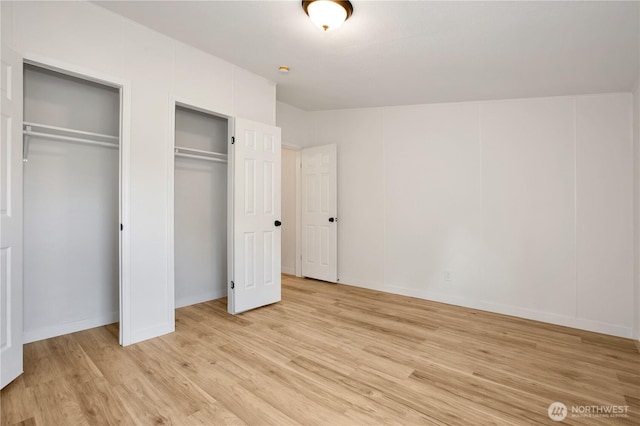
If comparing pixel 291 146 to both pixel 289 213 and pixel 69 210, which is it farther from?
pixel 69 210

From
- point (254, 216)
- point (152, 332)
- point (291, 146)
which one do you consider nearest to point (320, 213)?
point (291, 146)

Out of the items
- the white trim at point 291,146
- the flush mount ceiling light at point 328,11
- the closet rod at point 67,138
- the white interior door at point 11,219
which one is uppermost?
the flush mount ceiling light at point 328,11

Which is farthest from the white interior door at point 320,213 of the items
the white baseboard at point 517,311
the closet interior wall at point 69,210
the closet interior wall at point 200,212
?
the closet interior wall at point 69,210

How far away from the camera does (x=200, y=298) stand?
155 inches

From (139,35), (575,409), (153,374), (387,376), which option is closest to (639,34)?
(575,409)

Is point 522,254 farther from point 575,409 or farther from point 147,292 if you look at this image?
point 147,292

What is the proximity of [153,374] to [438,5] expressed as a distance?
10.7 feet

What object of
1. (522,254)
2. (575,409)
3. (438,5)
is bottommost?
(575,409)

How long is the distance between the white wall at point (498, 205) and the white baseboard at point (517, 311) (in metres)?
0.01

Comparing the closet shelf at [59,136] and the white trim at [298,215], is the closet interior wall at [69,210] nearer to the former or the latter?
the closet shelf at [59,136]

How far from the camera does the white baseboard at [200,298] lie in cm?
375

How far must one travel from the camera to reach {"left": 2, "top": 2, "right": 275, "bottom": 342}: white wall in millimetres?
2416

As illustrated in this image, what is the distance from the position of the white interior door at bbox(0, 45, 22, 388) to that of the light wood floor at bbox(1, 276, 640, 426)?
24 cm

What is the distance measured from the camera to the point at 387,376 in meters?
2.24
